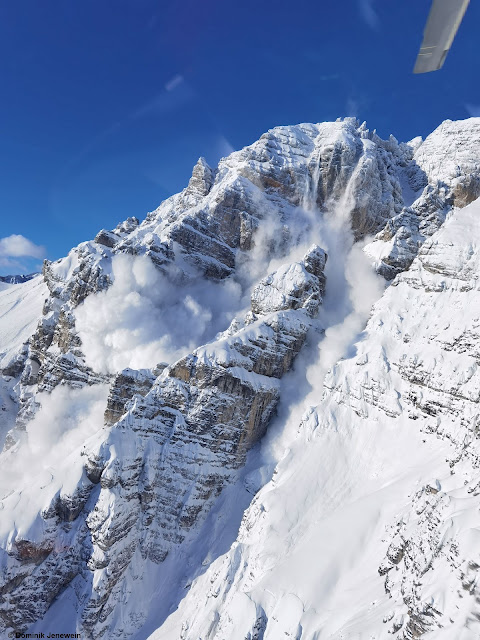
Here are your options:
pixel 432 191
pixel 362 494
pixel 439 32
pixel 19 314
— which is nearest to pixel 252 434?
pixel 362 494

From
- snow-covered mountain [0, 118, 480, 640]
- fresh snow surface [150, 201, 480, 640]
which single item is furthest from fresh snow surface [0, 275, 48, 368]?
fresh snow surface [150, 201, 480, 640]

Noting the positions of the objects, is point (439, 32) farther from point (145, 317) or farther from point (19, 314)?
point (19, 314)

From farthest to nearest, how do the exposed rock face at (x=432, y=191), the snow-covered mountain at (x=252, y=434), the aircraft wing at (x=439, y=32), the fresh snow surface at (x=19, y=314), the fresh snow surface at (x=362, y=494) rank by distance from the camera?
the fresh snow surface at (x=19, y=314), the exposed rock face at (x=432, y=191), the snow-covered mountain at (x=252, y=434), the fresh snow surface at (x=362, y=494), the aircraft wing at (x=439, y=32)

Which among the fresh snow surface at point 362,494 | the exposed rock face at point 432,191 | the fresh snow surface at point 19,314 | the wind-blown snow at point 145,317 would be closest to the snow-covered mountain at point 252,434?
the fresh snow surface at point 362,494

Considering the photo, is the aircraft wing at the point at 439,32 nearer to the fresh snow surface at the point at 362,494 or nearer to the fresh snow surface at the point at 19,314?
the fresh snow surface at the point at 362,494

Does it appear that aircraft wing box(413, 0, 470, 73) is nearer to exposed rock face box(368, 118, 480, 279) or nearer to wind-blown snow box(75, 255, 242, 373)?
wind-blown snow box(75, 255, 242, 373)
